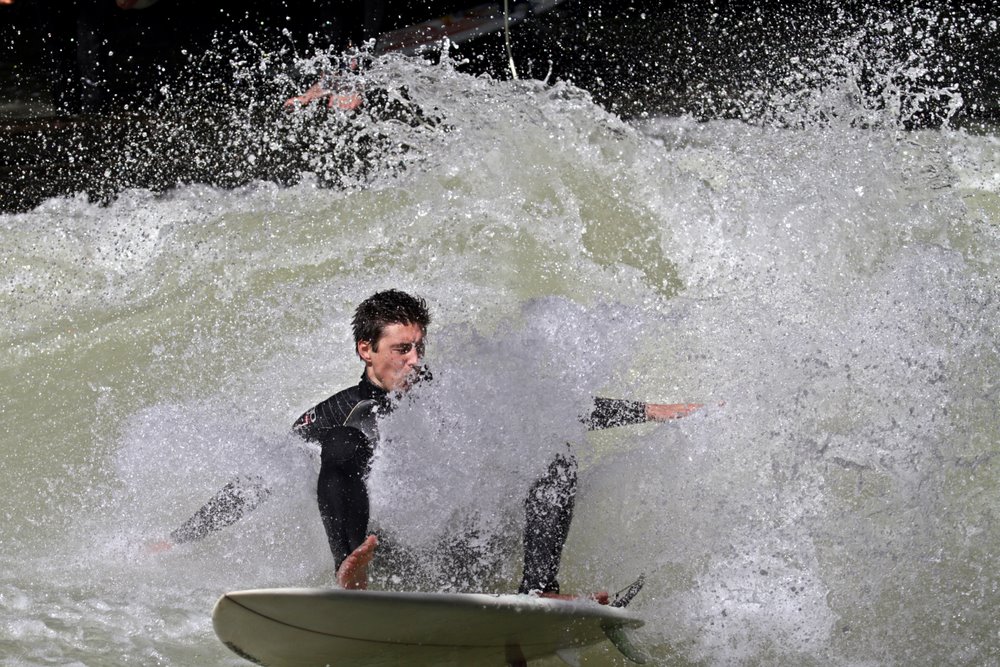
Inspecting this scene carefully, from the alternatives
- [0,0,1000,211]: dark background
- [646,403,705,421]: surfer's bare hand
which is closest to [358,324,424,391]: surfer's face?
[646,403,705,421]: surfer's bare hand

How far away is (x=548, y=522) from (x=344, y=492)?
0.54 meters

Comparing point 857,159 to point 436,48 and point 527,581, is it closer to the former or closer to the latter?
point 527,581

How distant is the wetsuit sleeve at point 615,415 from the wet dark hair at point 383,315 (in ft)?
1.73

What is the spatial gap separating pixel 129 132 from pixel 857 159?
14.6 ft

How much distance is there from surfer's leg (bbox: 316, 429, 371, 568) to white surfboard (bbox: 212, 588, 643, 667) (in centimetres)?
31

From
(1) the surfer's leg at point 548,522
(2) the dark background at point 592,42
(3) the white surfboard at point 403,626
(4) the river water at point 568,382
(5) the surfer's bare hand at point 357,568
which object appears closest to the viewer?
(3) the white surfboard at point 403,626

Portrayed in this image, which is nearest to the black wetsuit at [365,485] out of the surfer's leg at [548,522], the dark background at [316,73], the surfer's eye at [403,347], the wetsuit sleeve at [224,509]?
the surfer's leg at [548,522]

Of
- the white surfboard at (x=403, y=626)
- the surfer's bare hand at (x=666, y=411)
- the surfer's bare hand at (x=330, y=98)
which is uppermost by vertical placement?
the surfer's bare hand at (x=330, y=98)

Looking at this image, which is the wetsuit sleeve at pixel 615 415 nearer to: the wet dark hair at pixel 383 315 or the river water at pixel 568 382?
the river water at pixel 568 382

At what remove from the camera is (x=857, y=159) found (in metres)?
4.66

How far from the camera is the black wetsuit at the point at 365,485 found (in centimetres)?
278

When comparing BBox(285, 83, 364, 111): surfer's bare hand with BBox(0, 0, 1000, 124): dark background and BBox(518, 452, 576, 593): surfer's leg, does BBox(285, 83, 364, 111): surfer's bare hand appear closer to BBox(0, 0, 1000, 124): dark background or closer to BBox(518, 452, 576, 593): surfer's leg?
BBox(0, 0, 1000, 124): dark background

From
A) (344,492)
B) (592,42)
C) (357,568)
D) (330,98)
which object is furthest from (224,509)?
(592,42)

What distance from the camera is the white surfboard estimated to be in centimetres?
237
